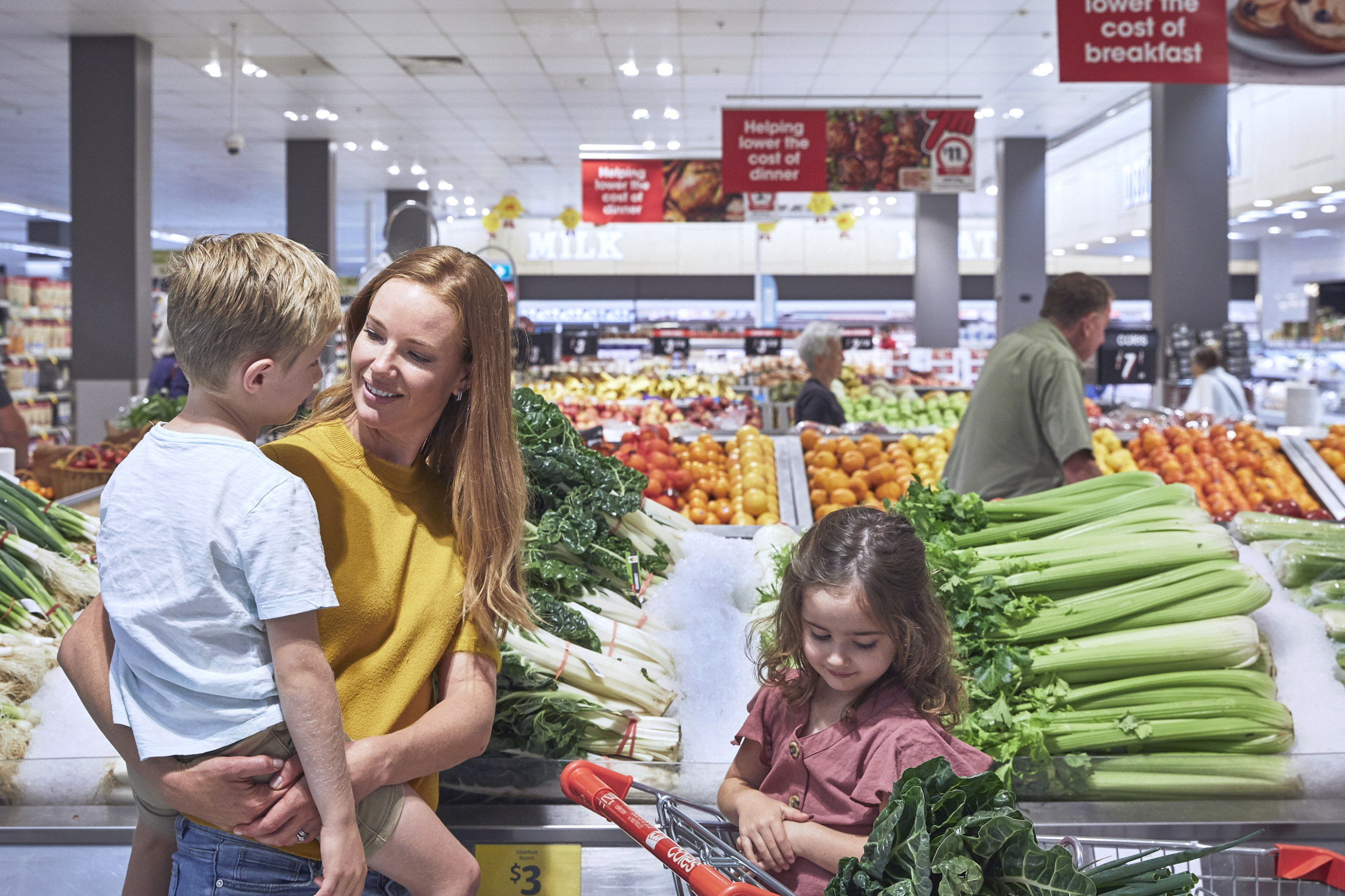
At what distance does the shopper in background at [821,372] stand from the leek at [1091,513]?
140 inches

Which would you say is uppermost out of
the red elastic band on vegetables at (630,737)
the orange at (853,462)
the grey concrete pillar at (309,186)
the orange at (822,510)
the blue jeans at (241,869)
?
the grey concrete pillar at (309,186)

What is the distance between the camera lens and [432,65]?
10.1 meters

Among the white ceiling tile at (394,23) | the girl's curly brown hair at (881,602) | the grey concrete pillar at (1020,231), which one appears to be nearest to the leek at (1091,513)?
the girl's curly brown hair at (881,602)

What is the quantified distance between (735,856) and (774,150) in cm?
843

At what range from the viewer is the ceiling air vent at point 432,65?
9891 millimetres

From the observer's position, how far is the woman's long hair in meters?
1.43

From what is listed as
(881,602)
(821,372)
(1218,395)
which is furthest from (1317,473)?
(881,602)

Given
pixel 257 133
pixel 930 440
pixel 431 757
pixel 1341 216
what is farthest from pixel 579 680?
pixel 1341 216

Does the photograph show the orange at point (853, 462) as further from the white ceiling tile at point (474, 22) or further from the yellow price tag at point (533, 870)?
the white ceiling tile at point (474, 22)

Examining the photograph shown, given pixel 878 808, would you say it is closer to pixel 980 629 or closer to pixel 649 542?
pixel 980 629

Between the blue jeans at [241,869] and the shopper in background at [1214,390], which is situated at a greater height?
the shopper in background at [1214,390]

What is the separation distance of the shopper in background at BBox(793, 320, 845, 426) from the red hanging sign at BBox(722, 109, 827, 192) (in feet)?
9.47

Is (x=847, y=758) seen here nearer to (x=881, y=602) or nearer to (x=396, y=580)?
(x=881, y=602)

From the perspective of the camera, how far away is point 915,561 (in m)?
1.52
